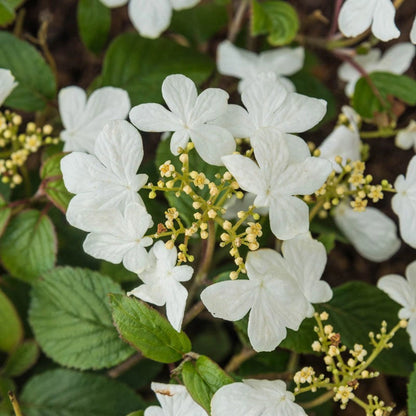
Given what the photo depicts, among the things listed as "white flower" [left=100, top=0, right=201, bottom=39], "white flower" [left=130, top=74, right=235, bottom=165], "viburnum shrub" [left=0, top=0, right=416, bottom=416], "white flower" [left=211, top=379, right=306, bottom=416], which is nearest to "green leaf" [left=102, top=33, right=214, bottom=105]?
"viburnum shrub" [left=0, top=0, right=416, bottom=416]

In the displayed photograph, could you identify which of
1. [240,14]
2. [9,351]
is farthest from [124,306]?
[240,14]

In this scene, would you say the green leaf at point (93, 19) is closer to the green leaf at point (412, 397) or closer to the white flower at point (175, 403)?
the white flower at point (175, 403)

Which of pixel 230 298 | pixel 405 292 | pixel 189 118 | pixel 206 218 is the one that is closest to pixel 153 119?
pixel 189 118

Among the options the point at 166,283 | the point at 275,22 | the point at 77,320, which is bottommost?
the point at 77,320

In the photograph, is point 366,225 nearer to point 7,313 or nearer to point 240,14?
point 240,14

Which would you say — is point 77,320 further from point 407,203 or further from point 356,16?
point 356,16

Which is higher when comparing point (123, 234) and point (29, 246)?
point (123, 234)
